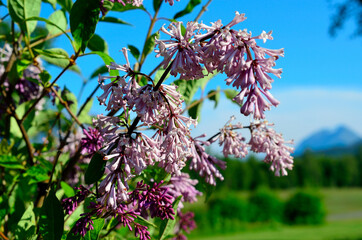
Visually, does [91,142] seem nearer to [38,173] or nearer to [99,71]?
[38,173]

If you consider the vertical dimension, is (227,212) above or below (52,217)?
below

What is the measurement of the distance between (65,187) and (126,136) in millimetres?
362

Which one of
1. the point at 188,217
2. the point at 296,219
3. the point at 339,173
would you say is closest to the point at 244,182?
the point at 296,219

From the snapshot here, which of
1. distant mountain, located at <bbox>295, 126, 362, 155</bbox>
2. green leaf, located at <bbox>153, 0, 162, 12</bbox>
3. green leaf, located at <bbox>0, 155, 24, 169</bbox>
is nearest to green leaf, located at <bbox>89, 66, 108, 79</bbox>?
green leaf, located at <bbox>153, 0, 162, 12</bbox>

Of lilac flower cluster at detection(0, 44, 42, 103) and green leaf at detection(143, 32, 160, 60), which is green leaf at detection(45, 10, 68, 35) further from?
green leaf at detection(143, 32, 160, 60)

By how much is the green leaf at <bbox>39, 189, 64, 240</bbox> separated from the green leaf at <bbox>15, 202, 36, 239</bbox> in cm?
11

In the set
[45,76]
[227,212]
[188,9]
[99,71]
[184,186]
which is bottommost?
[227,212]

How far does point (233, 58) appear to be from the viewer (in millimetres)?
479

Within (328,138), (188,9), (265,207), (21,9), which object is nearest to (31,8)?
(21,9)

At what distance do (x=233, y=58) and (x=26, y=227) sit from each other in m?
0.55

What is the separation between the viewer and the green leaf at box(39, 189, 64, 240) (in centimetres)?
59

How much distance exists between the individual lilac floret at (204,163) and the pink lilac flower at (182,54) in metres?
0.24

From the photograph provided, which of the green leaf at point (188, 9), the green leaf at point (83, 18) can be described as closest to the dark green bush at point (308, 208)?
the green leaf at point (188, 9)

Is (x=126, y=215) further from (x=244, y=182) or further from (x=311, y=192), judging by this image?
(x=244, y=182)
